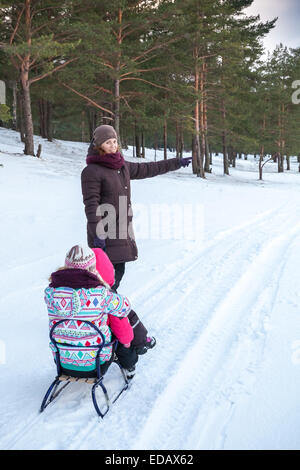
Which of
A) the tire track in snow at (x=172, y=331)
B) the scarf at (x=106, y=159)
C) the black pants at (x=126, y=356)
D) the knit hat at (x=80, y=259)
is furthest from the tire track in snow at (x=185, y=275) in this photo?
the scarf at (x=106, y=159)

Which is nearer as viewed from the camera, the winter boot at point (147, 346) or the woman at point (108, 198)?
the winter boot at point (147, 346)

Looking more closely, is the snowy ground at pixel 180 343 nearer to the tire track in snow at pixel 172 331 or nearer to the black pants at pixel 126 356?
the tire track in snow at pixel 172 331

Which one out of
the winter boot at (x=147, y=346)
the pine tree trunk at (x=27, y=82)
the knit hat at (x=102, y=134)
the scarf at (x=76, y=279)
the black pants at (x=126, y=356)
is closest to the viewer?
the scarf at (x=76, y=279)

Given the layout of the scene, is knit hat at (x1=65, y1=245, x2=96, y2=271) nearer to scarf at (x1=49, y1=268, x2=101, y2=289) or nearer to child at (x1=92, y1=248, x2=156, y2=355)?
scarf at (x1=49, y1=268, x2=101, y2=289)

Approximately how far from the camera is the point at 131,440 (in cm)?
250

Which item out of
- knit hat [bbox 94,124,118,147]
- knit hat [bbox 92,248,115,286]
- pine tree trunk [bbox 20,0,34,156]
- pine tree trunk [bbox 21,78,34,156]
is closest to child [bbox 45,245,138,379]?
knit hat [bbox 92,248,115,286]

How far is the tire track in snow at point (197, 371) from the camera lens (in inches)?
103

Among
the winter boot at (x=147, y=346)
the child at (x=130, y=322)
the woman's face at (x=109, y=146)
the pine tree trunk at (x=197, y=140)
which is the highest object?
the pine tree trunk at (x=197, y=140)

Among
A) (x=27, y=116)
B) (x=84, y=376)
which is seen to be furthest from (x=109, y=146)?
(x=27, y=116)

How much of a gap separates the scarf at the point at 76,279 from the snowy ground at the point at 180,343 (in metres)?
1.13

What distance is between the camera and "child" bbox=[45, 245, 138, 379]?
260 centimetres

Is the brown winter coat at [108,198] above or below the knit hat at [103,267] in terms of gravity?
above

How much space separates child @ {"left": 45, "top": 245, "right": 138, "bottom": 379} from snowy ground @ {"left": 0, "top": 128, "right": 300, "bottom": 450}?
1.52 feet

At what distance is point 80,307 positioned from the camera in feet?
8.57
